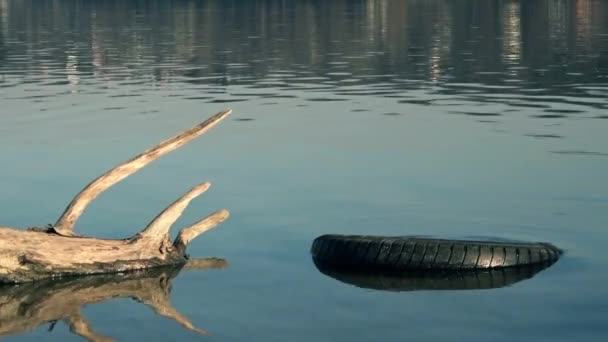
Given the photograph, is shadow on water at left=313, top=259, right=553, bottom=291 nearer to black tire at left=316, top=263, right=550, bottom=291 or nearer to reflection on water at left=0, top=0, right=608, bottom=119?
black tire at left=316, top=263, right=550, bottom=291

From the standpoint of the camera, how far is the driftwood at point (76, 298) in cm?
1825

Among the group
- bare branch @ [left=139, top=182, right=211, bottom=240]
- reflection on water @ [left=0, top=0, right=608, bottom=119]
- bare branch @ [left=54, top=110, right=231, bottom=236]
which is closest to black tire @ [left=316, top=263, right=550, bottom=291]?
bare branch @ [left=139, top=182, right=211, bottom=240]

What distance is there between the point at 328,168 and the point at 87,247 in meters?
11.5

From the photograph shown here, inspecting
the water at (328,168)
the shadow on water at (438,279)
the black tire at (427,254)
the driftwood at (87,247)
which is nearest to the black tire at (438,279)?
the shadow on water at (438,279)

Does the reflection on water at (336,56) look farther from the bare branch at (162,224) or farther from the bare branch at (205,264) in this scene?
the bare branch at (162,224)

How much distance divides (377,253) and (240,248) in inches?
115

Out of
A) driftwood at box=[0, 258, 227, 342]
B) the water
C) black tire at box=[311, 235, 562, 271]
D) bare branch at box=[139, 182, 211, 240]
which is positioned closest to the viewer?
driftwood at box=[0, 258, 227, 342]

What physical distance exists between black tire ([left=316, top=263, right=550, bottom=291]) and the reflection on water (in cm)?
2086

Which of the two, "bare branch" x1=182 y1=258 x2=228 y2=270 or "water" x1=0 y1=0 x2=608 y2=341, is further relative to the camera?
"bare branch" x1=182 y1=258 x2=228 y2=270

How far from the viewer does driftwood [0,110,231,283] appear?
64.6 feet

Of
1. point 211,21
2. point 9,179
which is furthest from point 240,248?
point 211,21

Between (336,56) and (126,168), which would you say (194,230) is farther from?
(336,56)

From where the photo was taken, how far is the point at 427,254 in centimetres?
2036

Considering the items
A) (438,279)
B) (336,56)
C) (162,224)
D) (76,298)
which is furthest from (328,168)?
(336,56)
